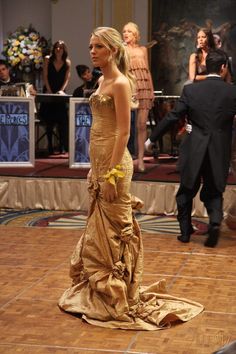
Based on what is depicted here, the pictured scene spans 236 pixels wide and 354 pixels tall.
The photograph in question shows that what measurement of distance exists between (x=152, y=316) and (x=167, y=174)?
14.0 feet

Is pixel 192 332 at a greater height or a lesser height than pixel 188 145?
lesser

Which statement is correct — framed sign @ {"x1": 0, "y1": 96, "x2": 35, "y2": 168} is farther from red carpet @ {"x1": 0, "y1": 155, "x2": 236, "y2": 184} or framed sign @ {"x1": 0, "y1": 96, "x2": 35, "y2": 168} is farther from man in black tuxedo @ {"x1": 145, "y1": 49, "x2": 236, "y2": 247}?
man in black tuxedo @ {"x1": 145, "y1": 49, "x2": 236, "y2": 247}

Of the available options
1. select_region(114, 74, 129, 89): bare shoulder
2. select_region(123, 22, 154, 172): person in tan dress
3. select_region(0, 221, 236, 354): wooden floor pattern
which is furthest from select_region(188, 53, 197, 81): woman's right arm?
select_region(114, 74, 129, 89): bare shoulder

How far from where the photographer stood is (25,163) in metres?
8.52

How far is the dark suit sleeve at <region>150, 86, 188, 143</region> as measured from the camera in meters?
5.64

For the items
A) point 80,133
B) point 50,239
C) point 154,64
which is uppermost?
point 154,64

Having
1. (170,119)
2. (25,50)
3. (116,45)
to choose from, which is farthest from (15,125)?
(116,45)

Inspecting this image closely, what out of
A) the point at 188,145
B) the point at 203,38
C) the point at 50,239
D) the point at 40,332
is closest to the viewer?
the point at 40,332

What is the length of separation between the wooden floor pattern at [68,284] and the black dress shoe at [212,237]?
6cm

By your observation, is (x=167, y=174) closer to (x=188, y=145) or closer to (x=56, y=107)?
(x=188, y=145)

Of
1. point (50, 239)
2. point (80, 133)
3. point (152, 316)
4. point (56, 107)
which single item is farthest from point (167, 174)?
point (152, 316)

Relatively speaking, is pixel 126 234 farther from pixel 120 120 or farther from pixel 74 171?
pixel 74 171

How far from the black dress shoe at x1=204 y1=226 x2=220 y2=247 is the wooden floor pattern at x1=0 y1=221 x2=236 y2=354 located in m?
0.06

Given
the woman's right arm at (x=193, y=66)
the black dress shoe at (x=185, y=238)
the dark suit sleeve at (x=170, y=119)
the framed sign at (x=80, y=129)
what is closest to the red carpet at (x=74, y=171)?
the framed sign at (x=80, y=129)
